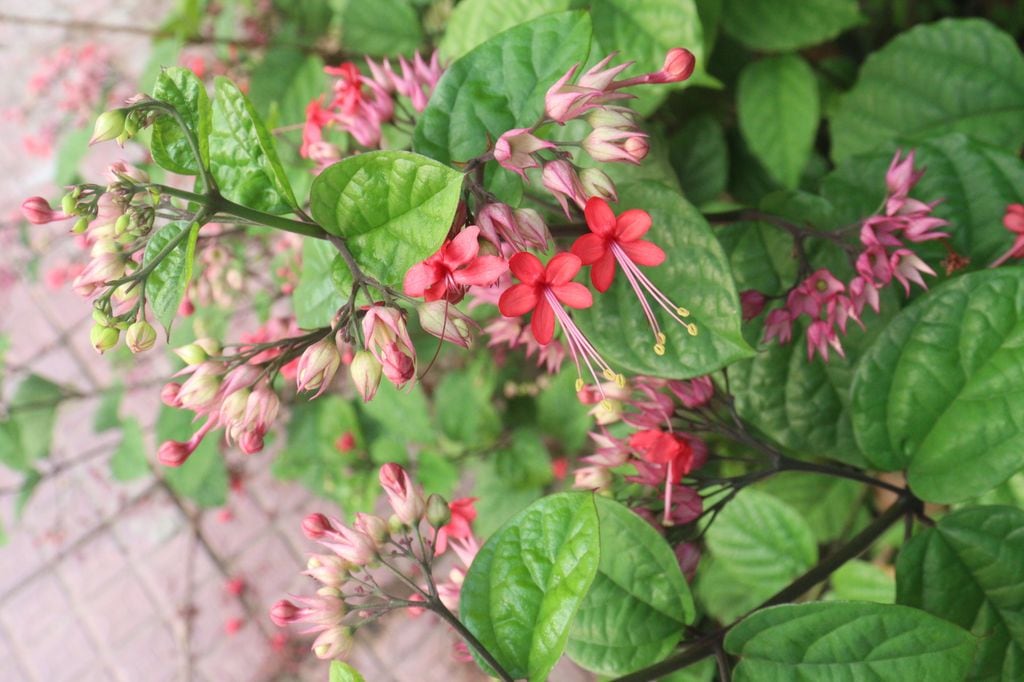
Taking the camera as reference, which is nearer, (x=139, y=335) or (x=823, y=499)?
(x=139, y=335)

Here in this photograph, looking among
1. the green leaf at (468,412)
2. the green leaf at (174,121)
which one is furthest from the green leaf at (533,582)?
the green leaf at (468,412)

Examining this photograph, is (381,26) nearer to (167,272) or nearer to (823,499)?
(167,272)

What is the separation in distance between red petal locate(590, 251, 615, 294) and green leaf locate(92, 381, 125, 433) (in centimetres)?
173

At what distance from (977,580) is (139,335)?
90 centimetres

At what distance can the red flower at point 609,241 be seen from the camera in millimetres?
764

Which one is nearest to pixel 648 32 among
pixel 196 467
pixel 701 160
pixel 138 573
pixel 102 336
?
pixel 701 160

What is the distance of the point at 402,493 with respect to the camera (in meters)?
0.87

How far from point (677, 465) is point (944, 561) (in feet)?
0.98

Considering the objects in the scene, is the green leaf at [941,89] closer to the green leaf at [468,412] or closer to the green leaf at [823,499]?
the green leaf at [823,499]

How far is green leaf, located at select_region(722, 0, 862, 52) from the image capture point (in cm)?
149

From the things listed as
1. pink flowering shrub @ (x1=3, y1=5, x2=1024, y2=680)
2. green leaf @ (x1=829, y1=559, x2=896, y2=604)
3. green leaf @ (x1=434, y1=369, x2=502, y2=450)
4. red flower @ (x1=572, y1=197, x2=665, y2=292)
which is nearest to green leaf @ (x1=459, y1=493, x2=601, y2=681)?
pink flowering shrub @ (x1=3, y1=5, x2=1024, y2=680)

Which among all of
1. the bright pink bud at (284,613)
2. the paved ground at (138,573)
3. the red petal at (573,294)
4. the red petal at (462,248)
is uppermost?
the red petal at (462,248)

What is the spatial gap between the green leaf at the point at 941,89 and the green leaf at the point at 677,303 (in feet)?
2.12

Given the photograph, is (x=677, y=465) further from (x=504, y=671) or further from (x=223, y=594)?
(x=223, y=594)
